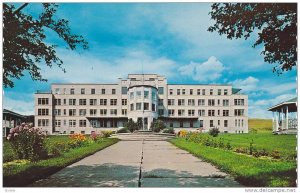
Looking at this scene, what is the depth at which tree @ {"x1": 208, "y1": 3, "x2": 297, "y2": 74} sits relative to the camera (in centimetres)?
787

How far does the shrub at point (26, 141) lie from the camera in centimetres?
1177

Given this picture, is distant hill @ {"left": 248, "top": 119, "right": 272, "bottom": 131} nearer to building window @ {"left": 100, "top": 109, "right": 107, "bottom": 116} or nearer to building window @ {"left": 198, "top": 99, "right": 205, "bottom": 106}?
building window @ {"left": 198, "top": 99, "right": 205, "bottom": 106}

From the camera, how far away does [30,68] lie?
8789 mm

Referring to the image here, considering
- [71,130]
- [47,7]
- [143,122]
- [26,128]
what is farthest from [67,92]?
[47,7]

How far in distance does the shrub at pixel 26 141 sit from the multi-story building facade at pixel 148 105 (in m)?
41.6

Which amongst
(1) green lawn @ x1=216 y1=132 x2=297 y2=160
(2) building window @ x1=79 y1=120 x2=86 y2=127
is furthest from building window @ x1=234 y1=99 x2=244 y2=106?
(1) green lawn @ x1=216 y1=132 x2=297 y2=160

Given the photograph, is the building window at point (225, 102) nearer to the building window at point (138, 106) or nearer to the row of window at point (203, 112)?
the row of window at point (203, 112)

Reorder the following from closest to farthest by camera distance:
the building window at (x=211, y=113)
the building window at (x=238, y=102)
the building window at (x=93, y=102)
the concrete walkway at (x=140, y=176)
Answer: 1. the concrete walkway at (x=140, y=176)
2. the building window at (x=238, y=102)
3. the building window at (x=93, y=102)
4. the building window at (x=211, y=113)

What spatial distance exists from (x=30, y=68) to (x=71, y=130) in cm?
4752

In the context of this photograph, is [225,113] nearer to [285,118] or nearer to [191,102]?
[191,102]

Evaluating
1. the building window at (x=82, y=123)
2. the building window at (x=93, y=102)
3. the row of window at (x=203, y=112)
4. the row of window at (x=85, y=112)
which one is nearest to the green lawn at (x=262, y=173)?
the row of window at (x=85, y=112)

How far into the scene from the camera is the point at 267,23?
8070 mm

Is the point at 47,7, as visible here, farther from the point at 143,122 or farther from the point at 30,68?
the point at 143,122

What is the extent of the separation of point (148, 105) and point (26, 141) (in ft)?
142
